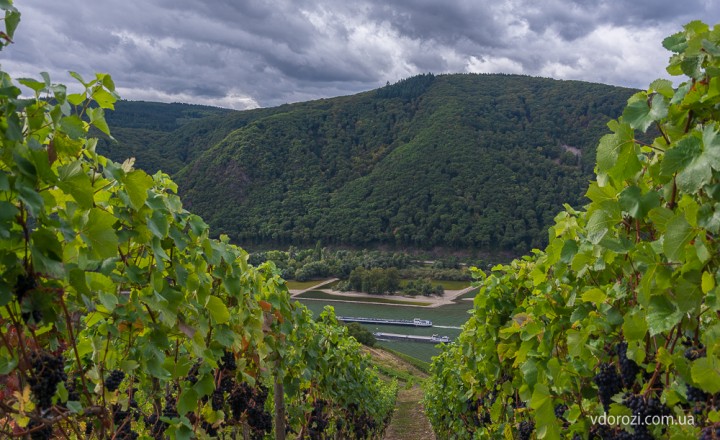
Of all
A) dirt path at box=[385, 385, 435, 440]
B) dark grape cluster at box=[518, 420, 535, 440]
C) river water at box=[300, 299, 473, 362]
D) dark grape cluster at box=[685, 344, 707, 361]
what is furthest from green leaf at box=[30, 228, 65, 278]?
river water at box=[300, 299, 473, 362]

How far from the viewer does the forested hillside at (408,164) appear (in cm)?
8031

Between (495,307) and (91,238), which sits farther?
(495,307)

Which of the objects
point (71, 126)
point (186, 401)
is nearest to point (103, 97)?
point (71, 126)

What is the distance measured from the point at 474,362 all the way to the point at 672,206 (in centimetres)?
395

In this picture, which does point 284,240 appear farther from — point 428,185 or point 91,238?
point 91,238

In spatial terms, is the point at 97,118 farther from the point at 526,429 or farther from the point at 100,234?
the point at 526,429

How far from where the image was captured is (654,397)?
1828mm

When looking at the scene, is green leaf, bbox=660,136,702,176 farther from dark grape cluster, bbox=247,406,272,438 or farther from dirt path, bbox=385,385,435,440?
dirt path, bbox=385,385,435,440

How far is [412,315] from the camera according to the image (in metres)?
51.2

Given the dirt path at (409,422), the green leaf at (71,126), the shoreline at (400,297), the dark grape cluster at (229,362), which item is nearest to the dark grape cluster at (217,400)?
the dark grape cluster at (229,362)

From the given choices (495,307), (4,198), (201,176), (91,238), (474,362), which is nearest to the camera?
(4,198)

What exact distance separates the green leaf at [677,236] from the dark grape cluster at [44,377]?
1857 millimetres

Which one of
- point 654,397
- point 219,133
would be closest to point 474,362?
point 654,397

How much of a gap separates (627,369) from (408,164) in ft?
304
